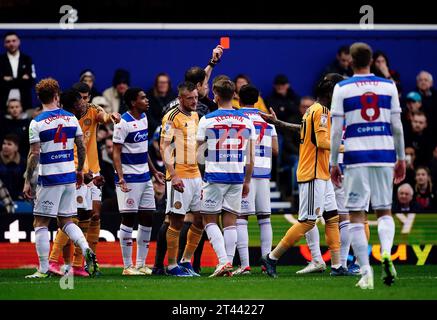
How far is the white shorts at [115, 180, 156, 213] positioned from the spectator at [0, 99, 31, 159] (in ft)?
16.7

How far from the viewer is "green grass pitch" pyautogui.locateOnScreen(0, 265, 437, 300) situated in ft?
37.2

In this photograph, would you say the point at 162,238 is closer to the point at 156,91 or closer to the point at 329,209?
the point at 329,209

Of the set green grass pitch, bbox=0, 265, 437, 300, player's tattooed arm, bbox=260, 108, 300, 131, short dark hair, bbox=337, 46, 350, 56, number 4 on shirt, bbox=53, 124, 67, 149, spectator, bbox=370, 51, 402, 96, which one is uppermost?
short dark hair, bbox=337, 46, 350, 56

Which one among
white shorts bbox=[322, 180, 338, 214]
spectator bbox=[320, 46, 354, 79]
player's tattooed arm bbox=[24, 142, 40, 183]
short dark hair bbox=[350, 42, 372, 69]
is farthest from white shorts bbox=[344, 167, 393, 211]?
spectator bbox=[320, 46, 354, 79]

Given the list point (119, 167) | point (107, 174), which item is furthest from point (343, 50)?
point (119, 167)

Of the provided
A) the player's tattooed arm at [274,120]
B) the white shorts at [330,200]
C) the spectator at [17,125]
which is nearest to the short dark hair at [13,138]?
the spectator at [17,125]

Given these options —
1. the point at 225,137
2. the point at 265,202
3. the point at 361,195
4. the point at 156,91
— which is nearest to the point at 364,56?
the point at 361,195

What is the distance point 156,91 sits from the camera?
65.7 ft

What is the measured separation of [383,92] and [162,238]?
4140 mm

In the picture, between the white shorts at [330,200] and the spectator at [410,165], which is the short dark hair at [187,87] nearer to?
the white shorts at [330,200]

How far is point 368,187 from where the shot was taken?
1198 centimetres

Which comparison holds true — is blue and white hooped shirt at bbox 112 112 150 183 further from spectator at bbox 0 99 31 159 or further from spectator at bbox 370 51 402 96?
spectator at bbox 370 51 402 96

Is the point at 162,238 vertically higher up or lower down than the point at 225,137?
lower down
